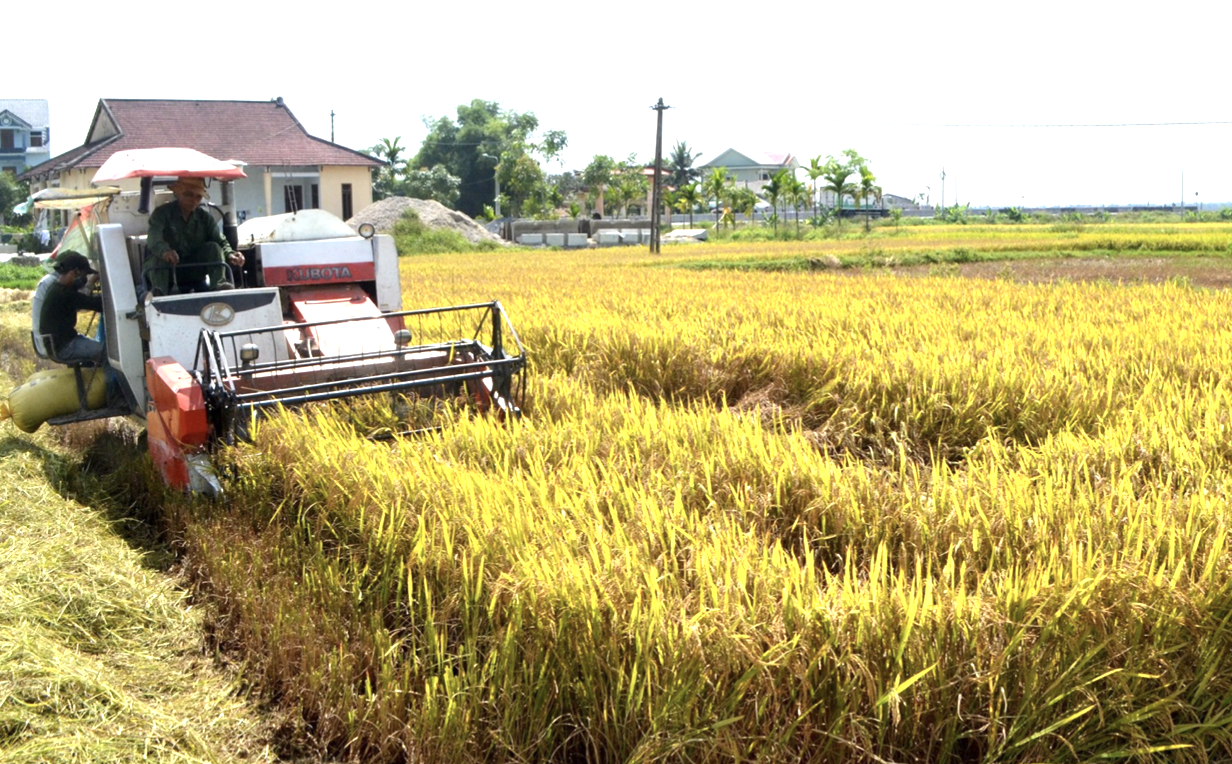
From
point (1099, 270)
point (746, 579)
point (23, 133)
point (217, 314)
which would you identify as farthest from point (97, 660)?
point (23, 133)

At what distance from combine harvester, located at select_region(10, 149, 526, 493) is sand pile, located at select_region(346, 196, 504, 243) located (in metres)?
35.4

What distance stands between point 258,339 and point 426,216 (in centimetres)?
3791

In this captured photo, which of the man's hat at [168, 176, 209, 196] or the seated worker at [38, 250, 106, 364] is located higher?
the man's hat at [168, 176, 209, 196]

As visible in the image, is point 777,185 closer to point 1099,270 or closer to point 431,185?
point 431,185

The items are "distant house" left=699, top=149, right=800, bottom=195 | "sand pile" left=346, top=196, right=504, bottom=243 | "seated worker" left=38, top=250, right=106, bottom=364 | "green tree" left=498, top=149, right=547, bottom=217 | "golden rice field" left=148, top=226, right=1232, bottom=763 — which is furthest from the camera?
"distant house" left=699, top=149, right=800, bottom=195

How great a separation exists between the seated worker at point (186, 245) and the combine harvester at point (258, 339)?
0.17 metres

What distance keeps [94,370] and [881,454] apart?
474 centimetres

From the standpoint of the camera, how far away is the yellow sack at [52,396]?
684 centimetres

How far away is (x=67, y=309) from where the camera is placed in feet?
Result: 23.1

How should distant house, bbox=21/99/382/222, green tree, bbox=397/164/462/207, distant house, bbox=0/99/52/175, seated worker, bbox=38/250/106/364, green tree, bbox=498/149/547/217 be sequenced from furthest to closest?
1. distant house, bbox=0/99/52/175
2. green tree, bbox=397/164/462/207
3. green tree, bbox=498/149/547/217
4. distant house, bbox=21/99/382/222
5. seated worker, bbox=38/250/106/364

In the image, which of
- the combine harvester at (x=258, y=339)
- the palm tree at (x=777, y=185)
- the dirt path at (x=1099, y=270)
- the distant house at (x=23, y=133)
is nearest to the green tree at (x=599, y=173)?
the palm tree at (x=777, y=185)

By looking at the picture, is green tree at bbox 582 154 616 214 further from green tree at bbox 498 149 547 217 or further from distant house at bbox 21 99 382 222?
distant house at bbox 21 99 382 222

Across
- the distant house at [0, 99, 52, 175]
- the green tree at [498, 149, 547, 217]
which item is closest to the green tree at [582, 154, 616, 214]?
the green tree at [498, 149, 547, 217]

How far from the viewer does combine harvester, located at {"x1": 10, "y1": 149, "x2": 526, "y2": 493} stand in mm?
5656
